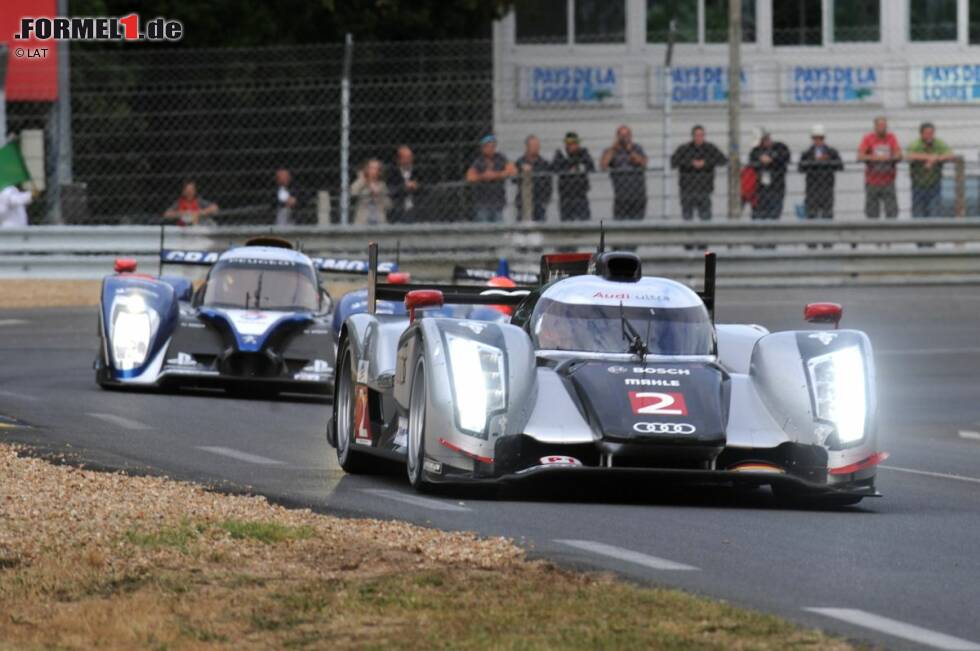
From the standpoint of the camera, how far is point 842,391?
9.94m

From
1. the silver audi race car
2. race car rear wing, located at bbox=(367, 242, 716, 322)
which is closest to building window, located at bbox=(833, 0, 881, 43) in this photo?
race car rear wing, located at bbox=(367, 242, 716, 322)

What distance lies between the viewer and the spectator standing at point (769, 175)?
79.0 ft

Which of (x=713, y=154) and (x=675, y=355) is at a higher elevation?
(x=713, y=154)

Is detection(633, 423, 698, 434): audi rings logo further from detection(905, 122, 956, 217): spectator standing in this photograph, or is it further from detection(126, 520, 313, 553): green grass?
detection(905, 122, 956, 217): spectator standing

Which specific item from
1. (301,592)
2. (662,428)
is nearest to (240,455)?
(662,428)

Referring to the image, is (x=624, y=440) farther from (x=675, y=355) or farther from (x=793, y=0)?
(x=793, y=0)

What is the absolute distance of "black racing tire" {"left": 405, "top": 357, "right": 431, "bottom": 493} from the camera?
32.3ft

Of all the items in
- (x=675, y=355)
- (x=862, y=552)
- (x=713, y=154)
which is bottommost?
(x=862, y=552)

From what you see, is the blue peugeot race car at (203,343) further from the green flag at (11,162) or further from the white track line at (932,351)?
the green flag at (11,162)

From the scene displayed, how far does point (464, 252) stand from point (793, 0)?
37.4 ft

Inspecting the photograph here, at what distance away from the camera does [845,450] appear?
384 inches

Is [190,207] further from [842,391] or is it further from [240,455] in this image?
[842,391]

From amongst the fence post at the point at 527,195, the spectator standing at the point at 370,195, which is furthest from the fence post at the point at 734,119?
the spectator standing at the point at 370,195

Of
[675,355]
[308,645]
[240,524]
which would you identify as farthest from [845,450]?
[308,645]
